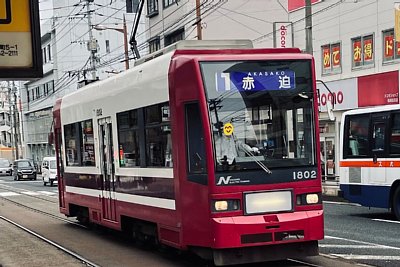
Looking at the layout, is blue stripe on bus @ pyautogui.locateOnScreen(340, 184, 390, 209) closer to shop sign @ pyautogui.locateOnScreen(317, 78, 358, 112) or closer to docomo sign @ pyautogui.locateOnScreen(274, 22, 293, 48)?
shop sign @ pyautogui.locateOnScreen(317, 78, 358, 112)

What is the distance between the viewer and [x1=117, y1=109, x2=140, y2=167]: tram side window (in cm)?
1084

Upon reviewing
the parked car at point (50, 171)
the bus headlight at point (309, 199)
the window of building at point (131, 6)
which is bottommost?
the parked car at point (50, 171)

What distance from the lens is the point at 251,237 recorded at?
27.4 feet

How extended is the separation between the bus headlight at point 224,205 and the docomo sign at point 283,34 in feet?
76.5

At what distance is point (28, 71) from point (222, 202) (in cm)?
302

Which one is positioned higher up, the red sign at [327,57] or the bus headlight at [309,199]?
the red sign at [327,57]

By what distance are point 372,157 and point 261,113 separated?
302 inches

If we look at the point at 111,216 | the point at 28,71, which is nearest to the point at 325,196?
the point at 111,216

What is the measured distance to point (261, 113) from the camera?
347 inches

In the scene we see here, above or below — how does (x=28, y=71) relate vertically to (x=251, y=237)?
above

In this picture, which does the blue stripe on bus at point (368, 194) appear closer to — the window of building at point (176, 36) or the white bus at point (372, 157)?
the white bus at point (372, 157)

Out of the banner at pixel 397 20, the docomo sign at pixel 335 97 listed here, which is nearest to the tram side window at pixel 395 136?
the banner at pixel 397 20

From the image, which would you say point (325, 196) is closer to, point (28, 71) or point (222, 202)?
point (222, 202)

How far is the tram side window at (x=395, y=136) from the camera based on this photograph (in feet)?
48.7
